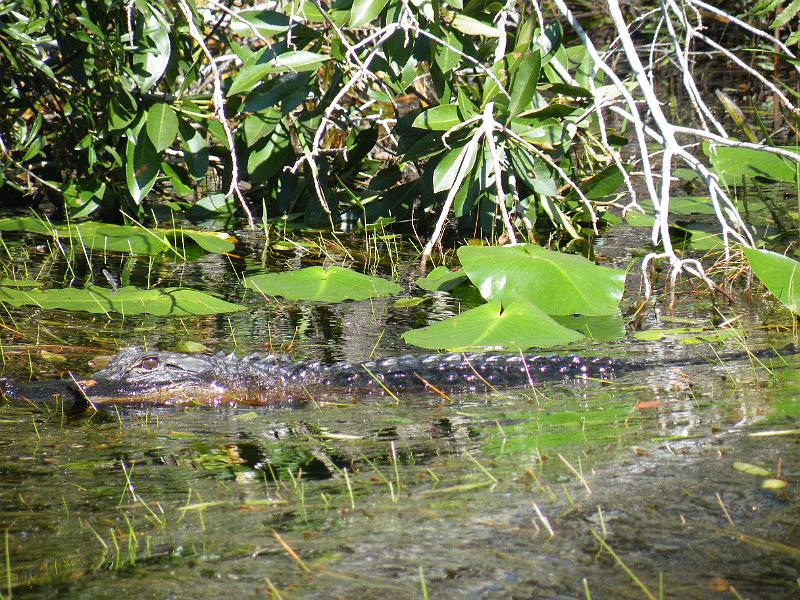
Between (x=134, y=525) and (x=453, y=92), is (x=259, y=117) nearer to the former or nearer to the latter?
(x=453, y=92)

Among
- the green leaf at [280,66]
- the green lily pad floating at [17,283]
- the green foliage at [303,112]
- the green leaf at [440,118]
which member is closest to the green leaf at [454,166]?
the green foliage at [303,112]

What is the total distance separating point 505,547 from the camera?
1871 mm

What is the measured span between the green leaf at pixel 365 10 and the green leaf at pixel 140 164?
4.81ft

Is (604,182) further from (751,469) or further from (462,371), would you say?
(751,469)

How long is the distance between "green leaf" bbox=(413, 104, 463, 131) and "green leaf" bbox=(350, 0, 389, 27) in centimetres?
63

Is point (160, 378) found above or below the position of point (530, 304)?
below

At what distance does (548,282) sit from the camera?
3.92 meters

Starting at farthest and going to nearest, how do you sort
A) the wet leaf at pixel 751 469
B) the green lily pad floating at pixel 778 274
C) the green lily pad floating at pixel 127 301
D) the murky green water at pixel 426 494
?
the green lily pad floating at pixel 127 301
the green lily pad floating at pixel 778 274
the wet leaf at pixel 751 469
the murky green water at pixel 426 494

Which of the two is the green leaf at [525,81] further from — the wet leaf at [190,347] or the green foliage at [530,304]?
the wet leaf at [190,347]

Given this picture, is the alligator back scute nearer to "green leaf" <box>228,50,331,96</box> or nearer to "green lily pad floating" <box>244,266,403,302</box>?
"green lily pad floating" <box>244,266,403,302</box>

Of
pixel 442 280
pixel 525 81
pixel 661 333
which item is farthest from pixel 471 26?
pixel 661 333

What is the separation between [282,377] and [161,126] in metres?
1.93

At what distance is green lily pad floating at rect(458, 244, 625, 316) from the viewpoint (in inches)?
151

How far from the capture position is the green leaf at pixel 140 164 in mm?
4918
